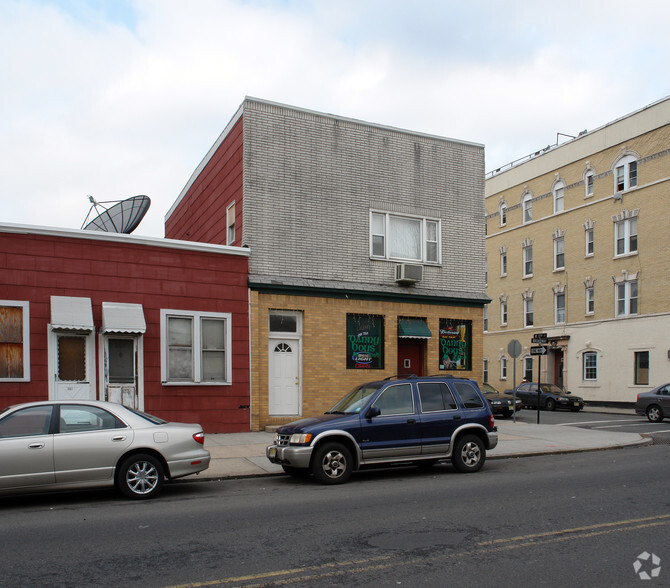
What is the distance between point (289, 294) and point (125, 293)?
4.22 meters

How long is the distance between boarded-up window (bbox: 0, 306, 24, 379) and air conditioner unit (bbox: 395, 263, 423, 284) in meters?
9.84

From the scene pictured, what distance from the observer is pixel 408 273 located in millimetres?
19250

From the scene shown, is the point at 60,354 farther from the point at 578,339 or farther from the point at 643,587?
the point at 578,339

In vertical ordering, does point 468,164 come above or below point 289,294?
above

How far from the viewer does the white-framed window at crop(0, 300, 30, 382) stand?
14.6 m

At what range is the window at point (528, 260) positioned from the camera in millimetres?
41562

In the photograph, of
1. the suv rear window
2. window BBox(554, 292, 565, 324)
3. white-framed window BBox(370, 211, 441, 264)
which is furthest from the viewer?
window BBox(554, 292, 565, 324)

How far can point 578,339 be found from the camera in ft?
123

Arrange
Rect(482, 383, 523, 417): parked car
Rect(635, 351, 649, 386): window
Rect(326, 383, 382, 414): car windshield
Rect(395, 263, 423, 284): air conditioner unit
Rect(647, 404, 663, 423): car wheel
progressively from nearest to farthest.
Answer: Rect(326, 383, 382, 414): car windshield < Rect(395, 263, 423, 284): air conditioner unit < Rect(647, 404, 663, 423): car wheel < Rect(482, 383, 523, 417): parked car < Rect(635, 351, 649, 386): window

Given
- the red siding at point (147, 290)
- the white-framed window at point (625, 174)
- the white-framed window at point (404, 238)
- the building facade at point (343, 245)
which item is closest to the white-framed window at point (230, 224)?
the building facade at point (343, 245)

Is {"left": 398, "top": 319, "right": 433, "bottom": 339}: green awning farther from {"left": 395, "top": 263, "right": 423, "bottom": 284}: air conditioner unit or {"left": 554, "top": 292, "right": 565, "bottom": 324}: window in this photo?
{"left": 554, "top": 292, "right": 565, "bottom": 324}: window

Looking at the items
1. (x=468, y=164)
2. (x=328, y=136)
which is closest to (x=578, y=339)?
(x=468, y=164)

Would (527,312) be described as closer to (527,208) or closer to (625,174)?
(527,208)

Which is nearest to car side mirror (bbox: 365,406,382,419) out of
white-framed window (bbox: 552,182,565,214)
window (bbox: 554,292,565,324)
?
window (bbox: 554,292,565,324)
